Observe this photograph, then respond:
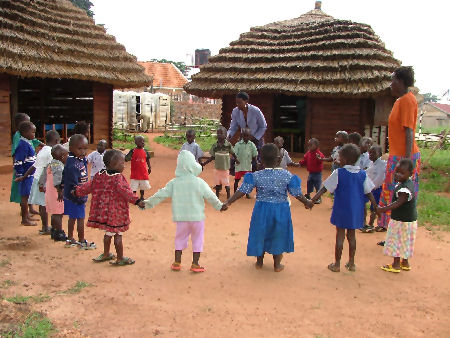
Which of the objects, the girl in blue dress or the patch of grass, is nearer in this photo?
the patch of grass

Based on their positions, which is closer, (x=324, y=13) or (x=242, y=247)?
(x=242, y=247)

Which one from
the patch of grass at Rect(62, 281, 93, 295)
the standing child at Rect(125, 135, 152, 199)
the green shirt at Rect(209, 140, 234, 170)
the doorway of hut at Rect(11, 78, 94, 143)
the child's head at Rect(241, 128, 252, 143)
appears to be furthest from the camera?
the doorway of hut at Rect(11, 78, 94, 143)

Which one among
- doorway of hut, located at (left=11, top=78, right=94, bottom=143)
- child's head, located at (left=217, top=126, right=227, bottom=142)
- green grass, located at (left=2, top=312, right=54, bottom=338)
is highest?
doorway of hut, located at (left=11, top=78, right=94, bottom=143)

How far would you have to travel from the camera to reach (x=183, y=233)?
179 inches

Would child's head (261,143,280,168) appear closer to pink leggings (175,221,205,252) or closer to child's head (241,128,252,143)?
pink leggings (175,221,205,252)

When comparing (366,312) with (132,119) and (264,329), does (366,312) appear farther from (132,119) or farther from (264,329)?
(132,119)

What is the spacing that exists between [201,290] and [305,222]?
3.06 m

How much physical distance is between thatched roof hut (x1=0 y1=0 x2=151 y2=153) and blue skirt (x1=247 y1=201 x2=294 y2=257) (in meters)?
7.46

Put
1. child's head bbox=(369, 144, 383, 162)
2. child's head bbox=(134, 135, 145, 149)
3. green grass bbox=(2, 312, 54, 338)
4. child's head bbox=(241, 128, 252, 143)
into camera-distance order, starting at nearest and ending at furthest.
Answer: green grass bbox=(2, 312, 54, 338) → child's head bbox=(369, 144, 383, 162) → child's head bbox=(134, 135, 145, 149) → child's head bbox=(241, 128, 252, 143)

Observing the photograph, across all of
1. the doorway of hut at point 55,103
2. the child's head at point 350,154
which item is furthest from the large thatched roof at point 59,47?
the child's head at point 350,154

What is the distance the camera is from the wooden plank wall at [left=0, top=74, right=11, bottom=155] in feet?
34.7

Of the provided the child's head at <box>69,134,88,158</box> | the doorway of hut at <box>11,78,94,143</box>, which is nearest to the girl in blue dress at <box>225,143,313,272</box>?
the child's head at <box>69,134,88,158</box>

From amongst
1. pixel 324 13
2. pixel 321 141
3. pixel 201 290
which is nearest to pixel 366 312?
pixel 201 290

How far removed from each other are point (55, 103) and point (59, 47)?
2781mm
